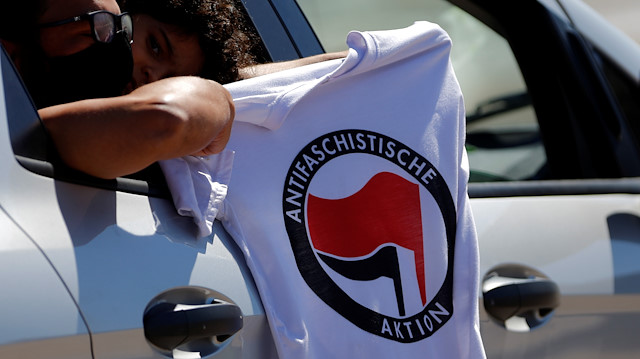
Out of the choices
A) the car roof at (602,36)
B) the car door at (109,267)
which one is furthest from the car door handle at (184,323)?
the car roof at (602,36)

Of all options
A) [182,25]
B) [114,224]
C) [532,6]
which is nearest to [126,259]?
[114,224]

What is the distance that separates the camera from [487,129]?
2.78 metres

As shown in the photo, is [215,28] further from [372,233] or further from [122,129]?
[122,129]

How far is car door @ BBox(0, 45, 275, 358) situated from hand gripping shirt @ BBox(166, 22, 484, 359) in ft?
0.32

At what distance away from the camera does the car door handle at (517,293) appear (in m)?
1.90

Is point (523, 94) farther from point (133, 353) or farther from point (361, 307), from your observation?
point (133, 353)

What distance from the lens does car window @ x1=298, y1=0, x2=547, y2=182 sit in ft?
8.41

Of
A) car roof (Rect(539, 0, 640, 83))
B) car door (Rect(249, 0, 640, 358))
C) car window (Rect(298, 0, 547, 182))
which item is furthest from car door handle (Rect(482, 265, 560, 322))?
car roof (Rect(539, 0, 640, 83))


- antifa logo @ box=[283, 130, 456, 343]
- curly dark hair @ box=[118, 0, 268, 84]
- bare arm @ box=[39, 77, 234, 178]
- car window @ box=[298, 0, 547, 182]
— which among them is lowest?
car window @ box=[298, 0, 547, 182]

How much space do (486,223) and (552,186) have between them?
0.97 feet

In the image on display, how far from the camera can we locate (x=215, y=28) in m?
2.05

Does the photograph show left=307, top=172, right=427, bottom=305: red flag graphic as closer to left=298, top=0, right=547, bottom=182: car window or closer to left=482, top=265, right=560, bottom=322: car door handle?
left=482, top=265, right=560, bottom=322: car door handle

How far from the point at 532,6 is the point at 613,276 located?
2.69ft

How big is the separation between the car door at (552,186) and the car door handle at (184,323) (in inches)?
26.1
